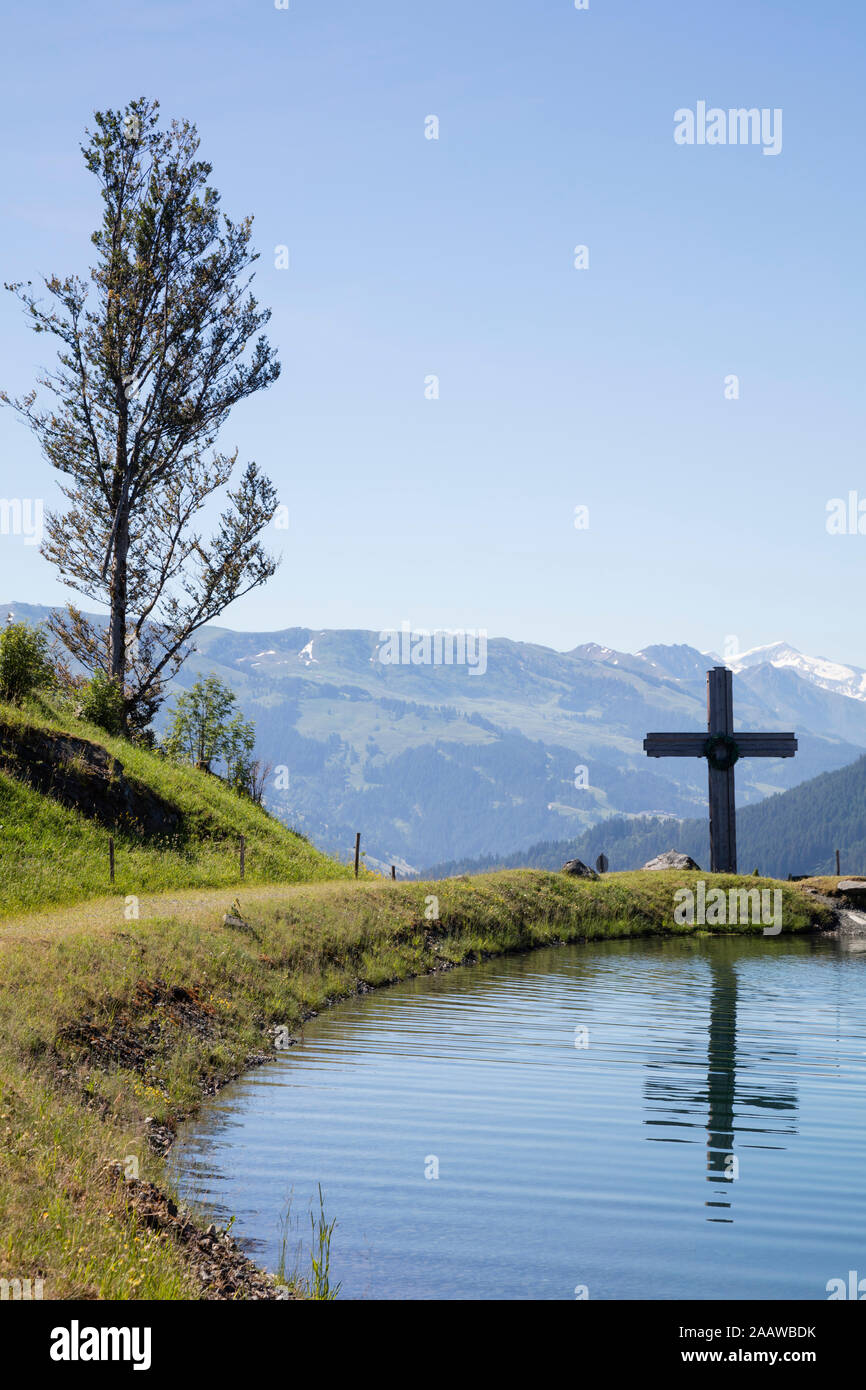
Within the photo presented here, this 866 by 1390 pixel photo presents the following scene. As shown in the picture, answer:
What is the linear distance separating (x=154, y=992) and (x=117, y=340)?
127ft

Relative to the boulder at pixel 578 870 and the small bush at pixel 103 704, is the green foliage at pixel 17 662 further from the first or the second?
the boulder at pixel 578 870

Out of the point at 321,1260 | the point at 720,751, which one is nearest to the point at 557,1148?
the point at 321,1260

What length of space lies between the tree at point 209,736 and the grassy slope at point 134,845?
16.5 feet

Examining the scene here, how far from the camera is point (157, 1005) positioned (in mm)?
22250

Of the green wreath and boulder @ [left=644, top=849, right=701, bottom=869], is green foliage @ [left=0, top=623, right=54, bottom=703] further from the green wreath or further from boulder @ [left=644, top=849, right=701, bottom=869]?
boulder @ [left=644, top=849, right=701, bottom=869]

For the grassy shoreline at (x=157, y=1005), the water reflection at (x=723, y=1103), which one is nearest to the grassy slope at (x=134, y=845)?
the grassy shoreline at (x=157, y=1005)

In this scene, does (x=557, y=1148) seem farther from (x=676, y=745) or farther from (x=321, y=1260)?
(x=676, y=745)

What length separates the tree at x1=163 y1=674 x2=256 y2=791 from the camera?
59719 millimetres

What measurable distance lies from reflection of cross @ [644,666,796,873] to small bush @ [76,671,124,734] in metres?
24.7

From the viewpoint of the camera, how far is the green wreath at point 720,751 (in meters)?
48.4

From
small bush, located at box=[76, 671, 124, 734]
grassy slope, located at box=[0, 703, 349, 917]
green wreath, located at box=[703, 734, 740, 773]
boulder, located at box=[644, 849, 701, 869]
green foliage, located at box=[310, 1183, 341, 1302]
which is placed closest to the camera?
green foliage, located at box=[310, 1183, 341, 1302]

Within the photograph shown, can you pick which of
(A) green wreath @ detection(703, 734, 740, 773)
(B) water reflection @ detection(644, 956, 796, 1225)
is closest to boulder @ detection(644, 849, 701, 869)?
(A) green wreath @ detection(703, 734, 740, 773)

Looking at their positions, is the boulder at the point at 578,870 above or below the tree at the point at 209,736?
below
